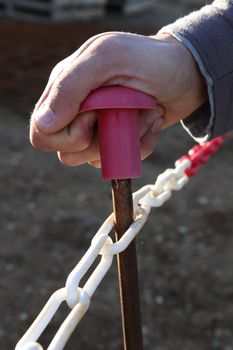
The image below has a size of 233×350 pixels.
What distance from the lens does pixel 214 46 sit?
782 mm

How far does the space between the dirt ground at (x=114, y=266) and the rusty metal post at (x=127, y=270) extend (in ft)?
4.14

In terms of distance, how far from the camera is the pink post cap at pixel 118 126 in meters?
0.67

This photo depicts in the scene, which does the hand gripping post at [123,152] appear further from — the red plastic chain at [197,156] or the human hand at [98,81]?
the red plastic chain at [197,156]

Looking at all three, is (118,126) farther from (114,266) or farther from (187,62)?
(114,266)

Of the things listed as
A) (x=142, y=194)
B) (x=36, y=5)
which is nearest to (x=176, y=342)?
(x=142, y=194)

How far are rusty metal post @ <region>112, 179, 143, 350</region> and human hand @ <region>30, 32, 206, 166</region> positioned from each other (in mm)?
79

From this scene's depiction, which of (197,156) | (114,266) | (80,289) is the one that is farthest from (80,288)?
(114,266)

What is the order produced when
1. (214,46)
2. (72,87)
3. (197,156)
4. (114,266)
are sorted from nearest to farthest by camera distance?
(72,87)
(214,46)
(197,156)
(114,266)

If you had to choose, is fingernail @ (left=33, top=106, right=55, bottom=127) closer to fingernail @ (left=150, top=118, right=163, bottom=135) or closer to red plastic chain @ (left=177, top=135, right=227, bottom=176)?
fingernail @ (left=150, top=118, right=163, bottom=135)

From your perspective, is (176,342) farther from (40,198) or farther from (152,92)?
(152,92)

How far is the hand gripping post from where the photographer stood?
67 centimetres

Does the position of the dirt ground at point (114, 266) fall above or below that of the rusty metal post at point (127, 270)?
below

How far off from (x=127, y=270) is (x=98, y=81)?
233 millimetres

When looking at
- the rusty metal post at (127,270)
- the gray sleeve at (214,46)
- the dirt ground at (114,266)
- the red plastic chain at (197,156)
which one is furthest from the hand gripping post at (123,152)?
the dirt ground at (114,266)
